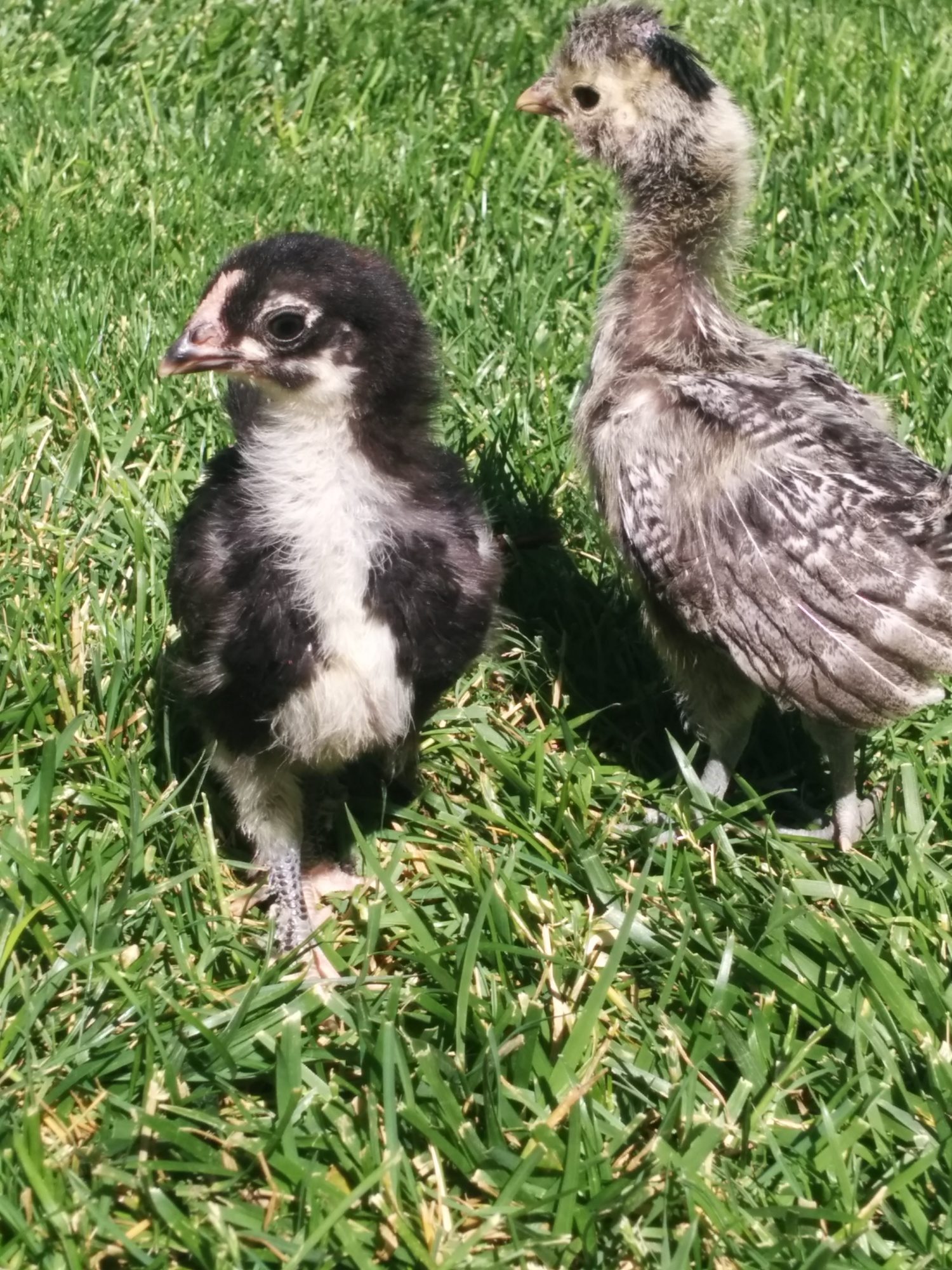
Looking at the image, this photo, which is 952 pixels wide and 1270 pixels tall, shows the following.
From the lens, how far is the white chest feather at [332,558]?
262cm

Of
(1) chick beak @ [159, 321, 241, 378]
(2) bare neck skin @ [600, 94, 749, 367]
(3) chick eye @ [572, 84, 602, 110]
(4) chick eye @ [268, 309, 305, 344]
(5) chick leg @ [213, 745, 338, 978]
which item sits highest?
(3) chick eye @ [572, 84, 602, 110]

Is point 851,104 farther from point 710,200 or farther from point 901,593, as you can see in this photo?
point 901,593

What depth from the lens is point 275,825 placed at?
2.91m

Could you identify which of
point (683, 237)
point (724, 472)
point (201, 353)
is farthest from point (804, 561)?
point (201, 353)

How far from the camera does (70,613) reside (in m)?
3.36

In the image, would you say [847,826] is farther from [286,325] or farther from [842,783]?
[286,325]

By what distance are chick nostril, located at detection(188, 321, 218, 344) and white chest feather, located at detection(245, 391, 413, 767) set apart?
177mm

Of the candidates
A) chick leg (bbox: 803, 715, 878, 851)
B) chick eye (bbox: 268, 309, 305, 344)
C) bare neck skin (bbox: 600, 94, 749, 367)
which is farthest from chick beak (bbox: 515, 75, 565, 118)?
chick leg (bbox: 803, 715, 878, 851)

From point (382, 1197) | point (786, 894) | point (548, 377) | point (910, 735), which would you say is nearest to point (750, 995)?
point (786, 894)

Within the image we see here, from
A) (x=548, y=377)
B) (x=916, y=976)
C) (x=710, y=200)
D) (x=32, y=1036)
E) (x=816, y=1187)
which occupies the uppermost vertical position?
(x=710, y=200)

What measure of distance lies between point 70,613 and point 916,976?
6.31ft

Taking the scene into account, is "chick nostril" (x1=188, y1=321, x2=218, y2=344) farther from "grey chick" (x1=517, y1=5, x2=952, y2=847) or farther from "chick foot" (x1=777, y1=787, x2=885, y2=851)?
"chick foot" (x1=777, y1=787, x2=885, y2=851)

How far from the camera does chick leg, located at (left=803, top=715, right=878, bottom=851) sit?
301cm

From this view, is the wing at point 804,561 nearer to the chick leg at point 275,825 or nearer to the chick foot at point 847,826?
the chick foot at point 847,826
